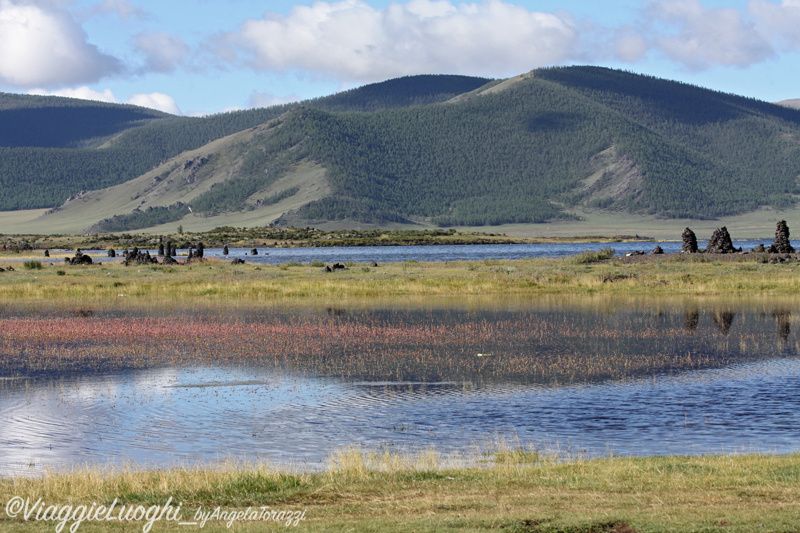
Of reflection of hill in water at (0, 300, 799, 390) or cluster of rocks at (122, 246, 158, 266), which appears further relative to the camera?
cluster of rocks at (122, 246, 158, 266)

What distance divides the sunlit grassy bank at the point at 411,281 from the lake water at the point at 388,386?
1376 centimetres

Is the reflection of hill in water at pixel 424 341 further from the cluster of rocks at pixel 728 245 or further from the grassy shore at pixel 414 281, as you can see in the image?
the cluster of rocks at pixel 728 245

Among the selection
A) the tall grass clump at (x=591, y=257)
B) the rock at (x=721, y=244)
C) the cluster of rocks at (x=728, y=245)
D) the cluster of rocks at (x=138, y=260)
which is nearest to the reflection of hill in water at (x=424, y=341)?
the tall grass clump at (x=591, y=257)

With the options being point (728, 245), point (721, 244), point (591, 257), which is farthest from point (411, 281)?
point (728, 245)

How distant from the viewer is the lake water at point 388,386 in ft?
69.4

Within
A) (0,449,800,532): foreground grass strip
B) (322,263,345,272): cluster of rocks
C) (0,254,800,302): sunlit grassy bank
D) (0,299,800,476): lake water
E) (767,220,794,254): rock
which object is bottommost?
(0,299,800,476): lake water

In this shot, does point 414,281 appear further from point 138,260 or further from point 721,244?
point 138,260

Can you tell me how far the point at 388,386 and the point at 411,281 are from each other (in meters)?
38.3

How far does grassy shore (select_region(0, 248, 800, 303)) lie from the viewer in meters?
61.0

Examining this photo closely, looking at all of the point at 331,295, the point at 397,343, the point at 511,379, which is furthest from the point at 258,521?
the point at 331,295

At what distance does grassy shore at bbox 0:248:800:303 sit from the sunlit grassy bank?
65 millimetres

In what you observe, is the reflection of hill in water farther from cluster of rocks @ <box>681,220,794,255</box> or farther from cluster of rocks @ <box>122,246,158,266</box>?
cluster of rocks @ <box>122,246,158,266</box>

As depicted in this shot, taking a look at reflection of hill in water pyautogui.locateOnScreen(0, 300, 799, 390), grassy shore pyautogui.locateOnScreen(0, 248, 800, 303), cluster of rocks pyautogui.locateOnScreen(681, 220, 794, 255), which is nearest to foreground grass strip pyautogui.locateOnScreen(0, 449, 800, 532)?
reflection of hill in water pyautogui.locateOnScreen(0, 300, 799, 390)

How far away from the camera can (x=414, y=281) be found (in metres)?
66.5
